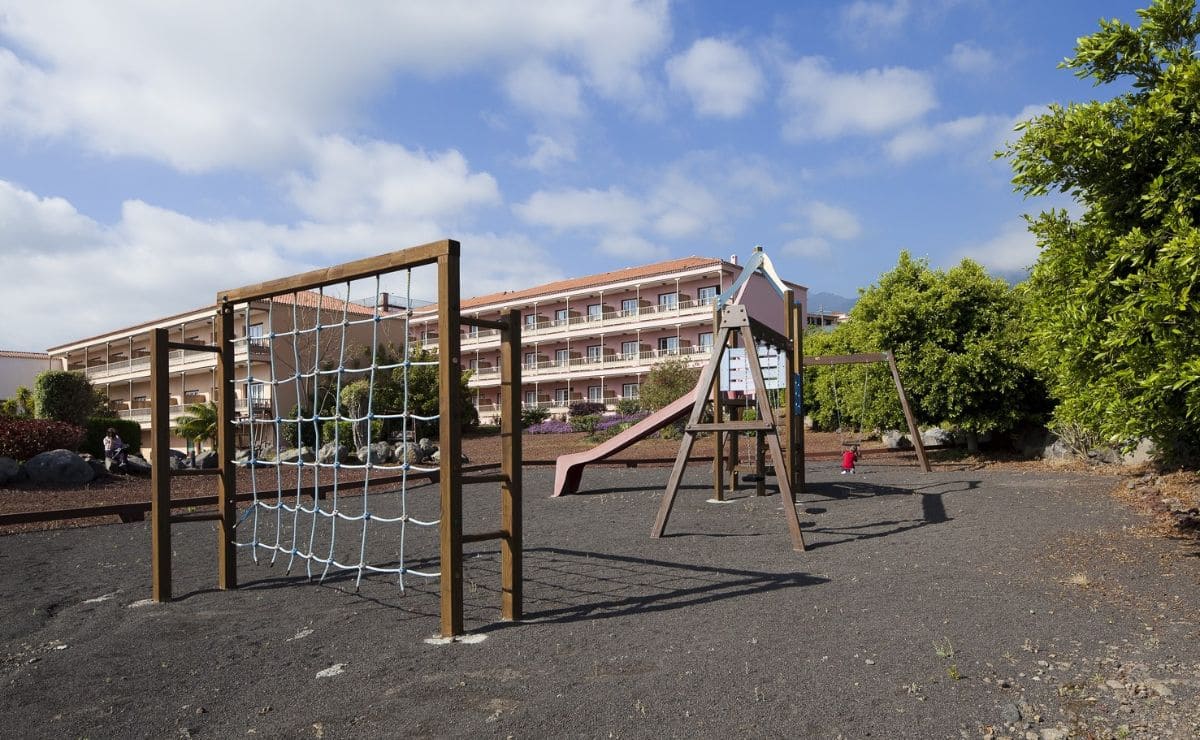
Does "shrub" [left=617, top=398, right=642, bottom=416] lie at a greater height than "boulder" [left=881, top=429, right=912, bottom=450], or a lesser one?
greater

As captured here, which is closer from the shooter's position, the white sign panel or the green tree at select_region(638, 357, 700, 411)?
the white sign panel

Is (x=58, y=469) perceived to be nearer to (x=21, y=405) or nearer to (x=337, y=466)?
(x=337, y=466)

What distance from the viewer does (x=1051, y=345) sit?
706cm

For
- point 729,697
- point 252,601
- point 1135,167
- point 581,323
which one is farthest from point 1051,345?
point 581,323

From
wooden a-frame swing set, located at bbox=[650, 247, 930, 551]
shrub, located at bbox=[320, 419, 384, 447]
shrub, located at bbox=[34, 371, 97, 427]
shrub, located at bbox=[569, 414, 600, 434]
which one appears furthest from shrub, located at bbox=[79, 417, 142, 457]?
wooden a-frame swing set, located at bbox=[650, 247, 930, 551]

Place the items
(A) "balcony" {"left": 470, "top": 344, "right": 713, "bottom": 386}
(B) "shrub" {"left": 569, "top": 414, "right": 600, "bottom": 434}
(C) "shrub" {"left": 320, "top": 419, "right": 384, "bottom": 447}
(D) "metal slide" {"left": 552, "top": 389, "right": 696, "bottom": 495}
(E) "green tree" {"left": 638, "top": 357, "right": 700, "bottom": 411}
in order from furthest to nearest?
(A) "balcony" {"left": 470, "top": 344, "right": 713, "bottom": 386} → (B) "shrub" {"left": 569, "top": 414, "right": 600, "bottom": 434} → (E) "green tree" {"left": 638, "top": 357, "right": 700, "bottom": 411} → (C) "shrub" {"left": 320, "top": 419, "right": 384, "bottom": 447} → (D) "metal slide" {"left": 552, "top": 389, "right": 696, "bottom": 495}

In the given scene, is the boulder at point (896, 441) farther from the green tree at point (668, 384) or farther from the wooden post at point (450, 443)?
the wooden post at point (450, 443)

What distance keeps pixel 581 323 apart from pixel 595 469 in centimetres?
3441

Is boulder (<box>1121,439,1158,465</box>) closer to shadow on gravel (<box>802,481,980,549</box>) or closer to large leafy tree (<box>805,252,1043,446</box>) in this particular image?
large leafy tree (<box>805,252,1043,446</box>)

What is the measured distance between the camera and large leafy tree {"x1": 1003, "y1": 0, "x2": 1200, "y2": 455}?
5691 mm

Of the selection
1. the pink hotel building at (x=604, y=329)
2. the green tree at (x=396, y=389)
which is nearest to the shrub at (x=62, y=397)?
the green tree at (x=396, y=389)

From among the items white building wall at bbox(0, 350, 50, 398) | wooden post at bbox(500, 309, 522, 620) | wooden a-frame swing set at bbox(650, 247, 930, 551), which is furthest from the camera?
white building wall at bbox(0, 350, 50, 398)

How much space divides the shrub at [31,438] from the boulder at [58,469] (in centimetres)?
78

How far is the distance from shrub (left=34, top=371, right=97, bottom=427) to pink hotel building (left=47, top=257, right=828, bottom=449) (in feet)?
59.9
